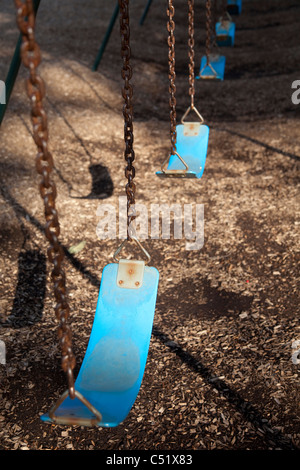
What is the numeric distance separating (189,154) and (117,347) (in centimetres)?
155

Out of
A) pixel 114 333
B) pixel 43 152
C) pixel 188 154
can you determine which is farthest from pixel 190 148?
pixel 43 152

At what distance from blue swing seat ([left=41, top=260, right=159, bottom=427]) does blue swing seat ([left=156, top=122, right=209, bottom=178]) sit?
91 cm

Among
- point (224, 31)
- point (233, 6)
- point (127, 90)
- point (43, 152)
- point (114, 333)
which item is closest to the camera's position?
Answer: point (43, 152)

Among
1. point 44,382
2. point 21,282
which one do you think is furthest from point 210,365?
point 21,282

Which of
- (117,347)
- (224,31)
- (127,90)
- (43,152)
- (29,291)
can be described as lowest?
(29,291)

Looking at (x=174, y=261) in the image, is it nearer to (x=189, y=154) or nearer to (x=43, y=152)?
(x=189, y=154)

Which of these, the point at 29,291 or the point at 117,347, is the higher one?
the point at 117,347

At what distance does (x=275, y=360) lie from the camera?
103 inches

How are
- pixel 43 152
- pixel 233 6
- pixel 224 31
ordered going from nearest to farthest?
pixel 43 152, pixel 224 31, pixel 233 6

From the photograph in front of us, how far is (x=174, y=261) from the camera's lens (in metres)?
3.57

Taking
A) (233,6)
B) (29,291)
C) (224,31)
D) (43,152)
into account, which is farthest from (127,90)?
(233,6)

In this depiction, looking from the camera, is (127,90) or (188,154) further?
(188,154)

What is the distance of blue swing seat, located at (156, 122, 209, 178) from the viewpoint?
2941 millimetres

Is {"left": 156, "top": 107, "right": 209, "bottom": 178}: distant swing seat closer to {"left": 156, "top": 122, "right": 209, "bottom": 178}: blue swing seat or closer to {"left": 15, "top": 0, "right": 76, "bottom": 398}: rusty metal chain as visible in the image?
{"left": 156, "top": 122, "right": 209, "bottom": 178}: blue swing seat
